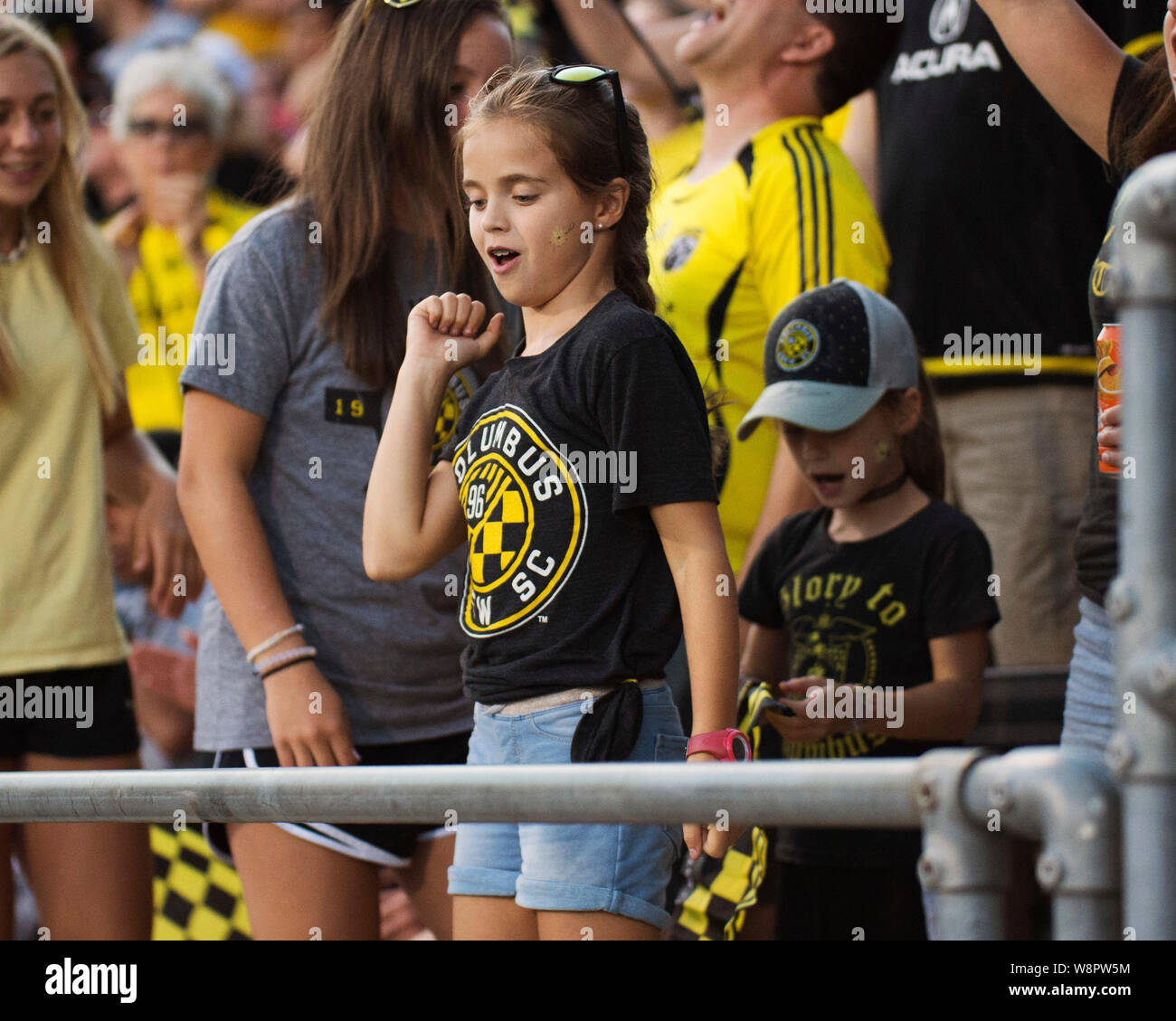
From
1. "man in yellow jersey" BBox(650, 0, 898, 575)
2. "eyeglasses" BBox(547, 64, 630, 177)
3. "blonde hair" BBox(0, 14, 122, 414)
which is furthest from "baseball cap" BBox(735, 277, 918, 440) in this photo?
"blonde hair" BBox(0, 14, 122, 414)

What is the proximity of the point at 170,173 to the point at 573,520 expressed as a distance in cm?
373

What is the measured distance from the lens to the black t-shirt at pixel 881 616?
9.20ft

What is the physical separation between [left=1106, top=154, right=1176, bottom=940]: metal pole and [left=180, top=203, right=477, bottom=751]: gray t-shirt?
4.94 ft

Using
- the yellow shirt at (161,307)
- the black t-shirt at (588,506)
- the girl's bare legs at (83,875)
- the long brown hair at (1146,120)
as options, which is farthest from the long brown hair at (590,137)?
the yellow shirt at (161,307)

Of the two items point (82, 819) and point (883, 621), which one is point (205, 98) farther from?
point (82, 819)

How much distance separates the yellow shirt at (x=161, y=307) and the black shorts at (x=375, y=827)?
2527mm

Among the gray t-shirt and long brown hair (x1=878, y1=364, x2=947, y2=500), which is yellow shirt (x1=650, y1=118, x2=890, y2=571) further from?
the gray t-shirt

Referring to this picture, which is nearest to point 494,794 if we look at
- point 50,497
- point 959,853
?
point 959,853

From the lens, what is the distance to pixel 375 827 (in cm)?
254

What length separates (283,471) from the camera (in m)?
2.62

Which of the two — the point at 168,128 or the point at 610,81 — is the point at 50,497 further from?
the point at 168,128

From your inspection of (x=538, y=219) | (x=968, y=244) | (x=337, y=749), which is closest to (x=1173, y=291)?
(x=538, y=219)
